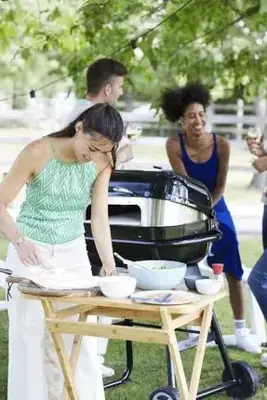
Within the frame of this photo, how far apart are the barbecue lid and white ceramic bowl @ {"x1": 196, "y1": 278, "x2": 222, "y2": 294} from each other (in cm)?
86

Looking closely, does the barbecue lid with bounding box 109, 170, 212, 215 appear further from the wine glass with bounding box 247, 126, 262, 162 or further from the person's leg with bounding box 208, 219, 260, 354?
the person's leg with bounding box 208, 219, 260, 354

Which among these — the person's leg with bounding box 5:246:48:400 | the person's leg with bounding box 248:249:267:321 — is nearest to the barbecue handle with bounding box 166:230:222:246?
the person's leg with bounding box 248:249:267:321

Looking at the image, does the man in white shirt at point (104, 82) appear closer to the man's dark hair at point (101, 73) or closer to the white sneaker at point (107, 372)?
the man's dark hair at point (101, 73)

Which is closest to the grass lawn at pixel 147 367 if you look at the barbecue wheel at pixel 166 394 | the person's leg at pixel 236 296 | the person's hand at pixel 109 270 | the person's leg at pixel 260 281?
the person's leg at pixel 236 296

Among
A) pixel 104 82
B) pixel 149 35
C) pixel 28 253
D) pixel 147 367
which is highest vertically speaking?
pixel 149 35

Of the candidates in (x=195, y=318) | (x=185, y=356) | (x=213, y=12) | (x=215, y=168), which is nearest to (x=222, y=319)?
(x=185, y=356)

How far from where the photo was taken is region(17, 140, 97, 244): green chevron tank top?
113 inches

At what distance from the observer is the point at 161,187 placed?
3.48 metres

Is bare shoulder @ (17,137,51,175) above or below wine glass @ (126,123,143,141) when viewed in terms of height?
above

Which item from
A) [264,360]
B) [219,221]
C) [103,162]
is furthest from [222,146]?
[103,162]

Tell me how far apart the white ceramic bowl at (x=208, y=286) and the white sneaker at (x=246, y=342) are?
187cm

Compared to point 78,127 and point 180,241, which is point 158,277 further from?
point 180,241

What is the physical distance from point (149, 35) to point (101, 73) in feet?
→ 8.16

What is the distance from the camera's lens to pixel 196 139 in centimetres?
441
